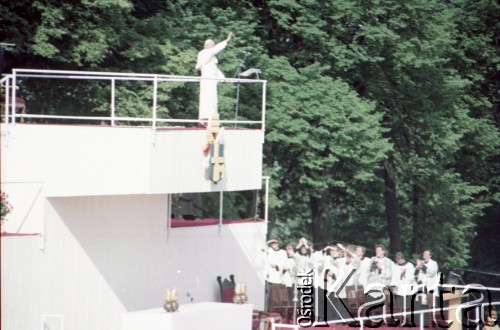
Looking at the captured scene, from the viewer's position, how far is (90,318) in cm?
2578

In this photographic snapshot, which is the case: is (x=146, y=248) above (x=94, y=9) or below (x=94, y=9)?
below

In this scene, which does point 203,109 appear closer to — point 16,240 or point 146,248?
point 146,248

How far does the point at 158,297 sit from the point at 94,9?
29.5 ft

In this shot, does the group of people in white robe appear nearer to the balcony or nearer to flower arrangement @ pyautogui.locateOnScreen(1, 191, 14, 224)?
the balcony

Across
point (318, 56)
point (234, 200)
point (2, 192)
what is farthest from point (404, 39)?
point (2, 192)

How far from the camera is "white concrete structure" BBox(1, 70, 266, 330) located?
963 inches

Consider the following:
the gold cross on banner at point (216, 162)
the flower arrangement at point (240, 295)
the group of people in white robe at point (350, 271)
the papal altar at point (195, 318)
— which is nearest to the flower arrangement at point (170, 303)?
the papal altar at point (195, 318)

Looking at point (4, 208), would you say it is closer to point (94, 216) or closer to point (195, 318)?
point (94, 216)

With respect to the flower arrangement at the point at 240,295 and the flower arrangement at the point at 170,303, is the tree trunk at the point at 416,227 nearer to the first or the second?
the flower arrangement at the point at 240,295

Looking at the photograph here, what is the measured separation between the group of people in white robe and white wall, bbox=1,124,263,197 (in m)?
5.55

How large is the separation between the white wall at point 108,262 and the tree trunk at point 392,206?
16573 millimetres

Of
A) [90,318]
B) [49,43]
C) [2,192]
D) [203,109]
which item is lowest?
[90,318]

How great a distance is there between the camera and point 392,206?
46.7 metres

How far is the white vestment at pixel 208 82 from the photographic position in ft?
89.4
